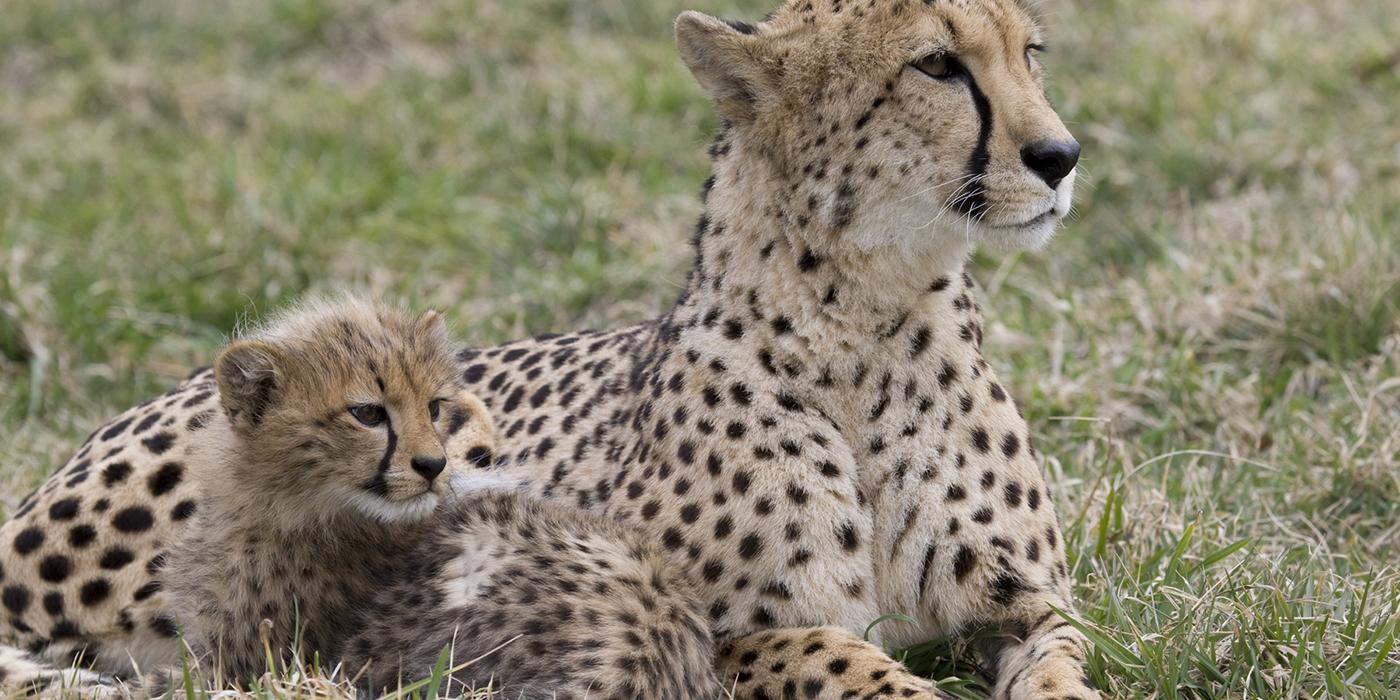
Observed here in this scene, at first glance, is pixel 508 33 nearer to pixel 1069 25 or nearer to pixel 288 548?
pixel 1069 25

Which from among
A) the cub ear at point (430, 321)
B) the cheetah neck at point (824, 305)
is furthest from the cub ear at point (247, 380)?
the cheetah neck at point (824, 305)

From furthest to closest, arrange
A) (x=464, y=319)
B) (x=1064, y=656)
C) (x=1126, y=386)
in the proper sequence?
1. (x=464, y=319)
2. (x=1126, y=386)
3. (x=1064, y=656)

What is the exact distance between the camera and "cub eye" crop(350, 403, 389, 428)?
3.32 m

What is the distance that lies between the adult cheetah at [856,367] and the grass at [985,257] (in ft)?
0.97

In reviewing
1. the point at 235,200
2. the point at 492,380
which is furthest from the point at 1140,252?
the point at 235,200

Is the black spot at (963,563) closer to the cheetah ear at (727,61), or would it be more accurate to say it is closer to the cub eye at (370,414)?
the cheetah ear at (727,61)

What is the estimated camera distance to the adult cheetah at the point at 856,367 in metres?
3.29

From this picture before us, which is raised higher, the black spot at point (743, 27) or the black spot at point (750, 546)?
the black spot at point (743, 27)

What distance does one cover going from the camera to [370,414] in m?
3.34

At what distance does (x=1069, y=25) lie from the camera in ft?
25.6

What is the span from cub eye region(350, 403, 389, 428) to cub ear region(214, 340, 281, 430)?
0.18m

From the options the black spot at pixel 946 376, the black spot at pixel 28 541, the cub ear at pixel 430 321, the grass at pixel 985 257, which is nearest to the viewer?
the black spot at pixel 946 376

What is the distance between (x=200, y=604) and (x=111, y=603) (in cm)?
41

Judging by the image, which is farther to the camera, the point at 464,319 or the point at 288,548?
the point at 464,319
